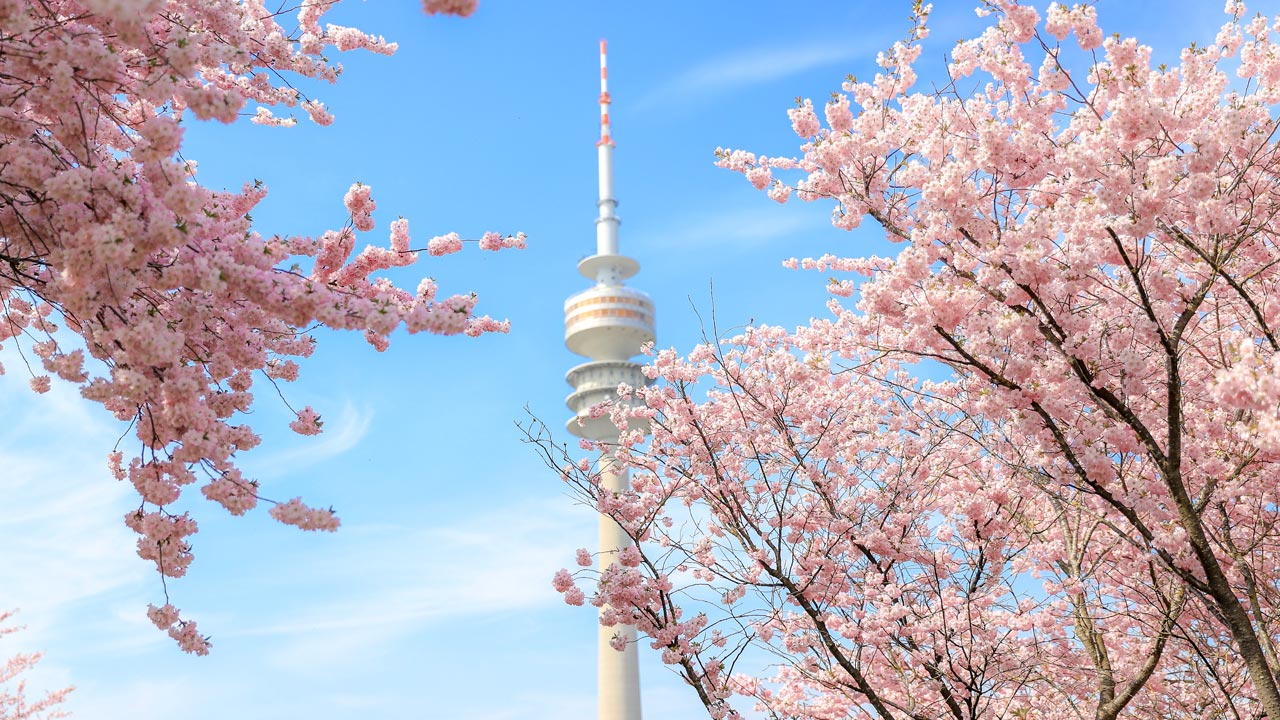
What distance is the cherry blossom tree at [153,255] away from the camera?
469cm

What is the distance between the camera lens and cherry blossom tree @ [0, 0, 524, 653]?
469 cm

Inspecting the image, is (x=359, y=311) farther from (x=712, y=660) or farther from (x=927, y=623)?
(x=927, y=623)

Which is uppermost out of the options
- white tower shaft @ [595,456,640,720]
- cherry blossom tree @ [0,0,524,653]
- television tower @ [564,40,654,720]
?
television tower @ [564,40,654,720]

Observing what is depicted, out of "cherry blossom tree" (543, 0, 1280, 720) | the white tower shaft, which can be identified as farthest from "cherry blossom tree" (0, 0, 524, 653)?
the white tower shaft

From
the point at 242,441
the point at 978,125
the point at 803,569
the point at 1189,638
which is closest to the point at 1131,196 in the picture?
the point at 978,125

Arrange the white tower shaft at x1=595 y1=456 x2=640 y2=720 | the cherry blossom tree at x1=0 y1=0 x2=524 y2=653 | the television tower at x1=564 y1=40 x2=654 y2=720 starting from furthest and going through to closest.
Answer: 1. the television tower at x1=564 y1=40 x2=654 y2=720
2. the white tower shaft at x1=595 y1=456 x2=640 y2=720
3. the cherry blossom tree at x1=0 y1=0 x2=524 y2=653

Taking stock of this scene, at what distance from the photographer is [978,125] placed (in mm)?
7102

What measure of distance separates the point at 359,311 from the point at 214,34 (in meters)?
2.25

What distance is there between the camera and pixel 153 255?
5176 mm

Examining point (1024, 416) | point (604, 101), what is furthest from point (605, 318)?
point (1024, 416)

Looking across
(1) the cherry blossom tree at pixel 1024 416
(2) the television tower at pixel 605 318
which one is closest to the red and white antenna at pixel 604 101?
(2) the television tower at pixel 605 318

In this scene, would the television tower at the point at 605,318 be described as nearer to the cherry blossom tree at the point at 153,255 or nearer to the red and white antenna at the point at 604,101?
the red and white antenna at the point at 604,101

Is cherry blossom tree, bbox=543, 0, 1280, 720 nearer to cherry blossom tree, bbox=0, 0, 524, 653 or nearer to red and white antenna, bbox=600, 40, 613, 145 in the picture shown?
cherry blossom tree, bbox=0, 0, 524, 653

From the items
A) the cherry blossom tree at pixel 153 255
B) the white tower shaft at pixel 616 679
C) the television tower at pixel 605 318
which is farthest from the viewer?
the television tower at pixel 605 318
